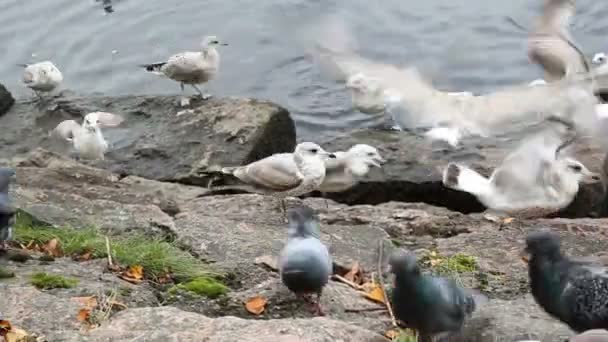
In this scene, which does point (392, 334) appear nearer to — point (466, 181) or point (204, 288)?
point (204, 288)

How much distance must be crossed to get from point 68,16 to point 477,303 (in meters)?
13.5

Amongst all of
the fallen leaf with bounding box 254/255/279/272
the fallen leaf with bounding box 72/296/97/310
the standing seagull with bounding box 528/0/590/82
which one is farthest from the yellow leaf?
the standing seagull with bounding box 528/0/590/82

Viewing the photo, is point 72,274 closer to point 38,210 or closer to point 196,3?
point 38,210

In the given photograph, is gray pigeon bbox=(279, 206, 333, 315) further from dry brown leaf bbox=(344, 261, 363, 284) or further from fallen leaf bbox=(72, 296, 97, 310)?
fallen leaf bbox=(72, 296, 97, 310)

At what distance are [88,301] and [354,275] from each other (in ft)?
5.68

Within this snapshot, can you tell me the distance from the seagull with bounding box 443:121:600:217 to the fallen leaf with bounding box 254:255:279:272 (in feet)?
7.78

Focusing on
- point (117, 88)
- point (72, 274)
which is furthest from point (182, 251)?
point (117, 88)

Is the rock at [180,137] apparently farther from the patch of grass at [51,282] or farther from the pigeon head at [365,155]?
the patch of grass at [51,282]

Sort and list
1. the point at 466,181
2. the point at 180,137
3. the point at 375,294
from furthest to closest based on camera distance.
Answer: the point at 180,137 → the point at 466,181 → the point at 375,294

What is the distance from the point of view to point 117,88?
14766mm

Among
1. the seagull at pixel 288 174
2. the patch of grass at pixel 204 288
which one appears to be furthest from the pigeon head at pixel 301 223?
the seagull at pixel 288 174

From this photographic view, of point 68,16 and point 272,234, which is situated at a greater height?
point 272,234

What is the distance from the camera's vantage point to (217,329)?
476cm

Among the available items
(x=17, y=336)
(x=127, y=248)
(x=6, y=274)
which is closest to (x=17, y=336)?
(x=17, y=336)
